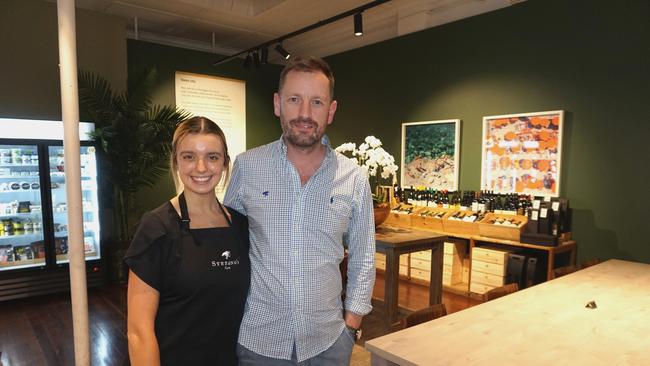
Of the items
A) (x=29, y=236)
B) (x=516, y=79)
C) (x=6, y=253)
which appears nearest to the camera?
(x=6, y=253)

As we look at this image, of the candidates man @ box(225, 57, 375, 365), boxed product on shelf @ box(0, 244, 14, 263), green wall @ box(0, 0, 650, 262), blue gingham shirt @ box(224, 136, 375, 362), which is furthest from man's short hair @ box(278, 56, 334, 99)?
boxed product on shelf @ box(0, 244, 14, 263)

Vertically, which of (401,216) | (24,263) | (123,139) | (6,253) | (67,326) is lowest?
(67,326)

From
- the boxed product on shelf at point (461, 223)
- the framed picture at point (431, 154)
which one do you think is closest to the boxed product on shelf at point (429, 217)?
the boxed product on shelf at point (461, 223)

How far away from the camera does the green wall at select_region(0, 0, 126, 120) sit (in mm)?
4418

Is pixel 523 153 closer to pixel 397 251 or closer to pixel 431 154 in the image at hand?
pixel 431 154

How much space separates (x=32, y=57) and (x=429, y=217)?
16.2 feet

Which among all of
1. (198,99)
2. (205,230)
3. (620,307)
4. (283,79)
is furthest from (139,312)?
(198,99)

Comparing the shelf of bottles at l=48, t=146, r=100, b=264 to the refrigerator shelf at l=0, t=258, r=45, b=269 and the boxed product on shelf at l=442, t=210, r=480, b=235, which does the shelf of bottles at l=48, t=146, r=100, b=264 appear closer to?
the refrigerator shelf at l=0, t=258, r=45, b=269

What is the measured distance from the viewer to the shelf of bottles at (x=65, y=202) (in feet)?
15.1

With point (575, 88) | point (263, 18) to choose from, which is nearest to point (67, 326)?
point (263, 18)

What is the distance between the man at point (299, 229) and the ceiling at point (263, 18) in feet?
14.2

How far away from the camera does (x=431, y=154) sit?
5316mm

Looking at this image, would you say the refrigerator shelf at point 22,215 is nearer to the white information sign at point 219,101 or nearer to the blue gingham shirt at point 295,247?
the white information sign at point 219,101

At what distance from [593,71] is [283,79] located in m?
3.79
